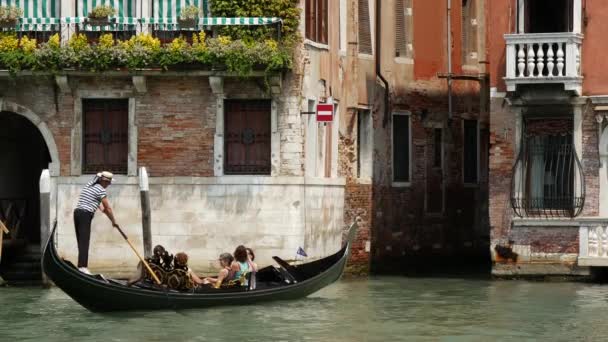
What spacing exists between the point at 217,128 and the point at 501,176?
379cm

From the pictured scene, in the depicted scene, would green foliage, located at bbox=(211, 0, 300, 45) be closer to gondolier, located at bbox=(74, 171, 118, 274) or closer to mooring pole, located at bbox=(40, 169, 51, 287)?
mooring pole, located at bbox=(40, 169, 51, 287)

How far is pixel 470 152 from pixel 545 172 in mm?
5573

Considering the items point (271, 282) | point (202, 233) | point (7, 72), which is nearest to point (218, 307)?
point (271, 282)

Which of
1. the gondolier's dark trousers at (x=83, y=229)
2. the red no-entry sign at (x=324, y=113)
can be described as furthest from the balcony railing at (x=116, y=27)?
the gondolier's dark trousers at (x=83, y=229)

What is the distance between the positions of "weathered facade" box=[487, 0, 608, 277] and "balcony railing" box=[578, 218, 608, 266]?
1.8 inches

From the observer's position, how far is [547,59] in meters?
22.4

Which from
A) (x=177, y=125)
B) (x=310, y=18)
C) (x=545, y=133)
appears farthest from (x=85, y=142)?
(x=545, y=133)

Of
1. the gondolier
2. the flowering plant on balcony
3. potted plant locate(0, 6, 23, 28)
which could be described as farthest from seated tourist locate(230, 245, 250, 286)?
potted plant locate(0, 6, 23, 28)

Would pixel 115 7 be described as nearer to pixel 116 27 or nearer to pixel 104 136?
pixel 116 27

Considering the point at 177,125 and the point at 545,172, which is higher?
the point at 177,125

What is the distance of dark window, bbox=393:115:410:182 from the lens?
26281 mm

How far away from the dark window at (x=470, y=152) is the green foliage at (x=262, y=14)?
23.2 ft

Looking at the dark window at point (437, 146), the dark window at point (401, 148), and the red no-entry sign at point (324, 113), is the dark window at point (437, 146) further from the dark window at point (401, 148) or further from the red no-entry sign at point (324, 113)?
the red no-entry sign at point (324, 113)

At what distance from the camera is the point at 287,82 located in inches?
858
